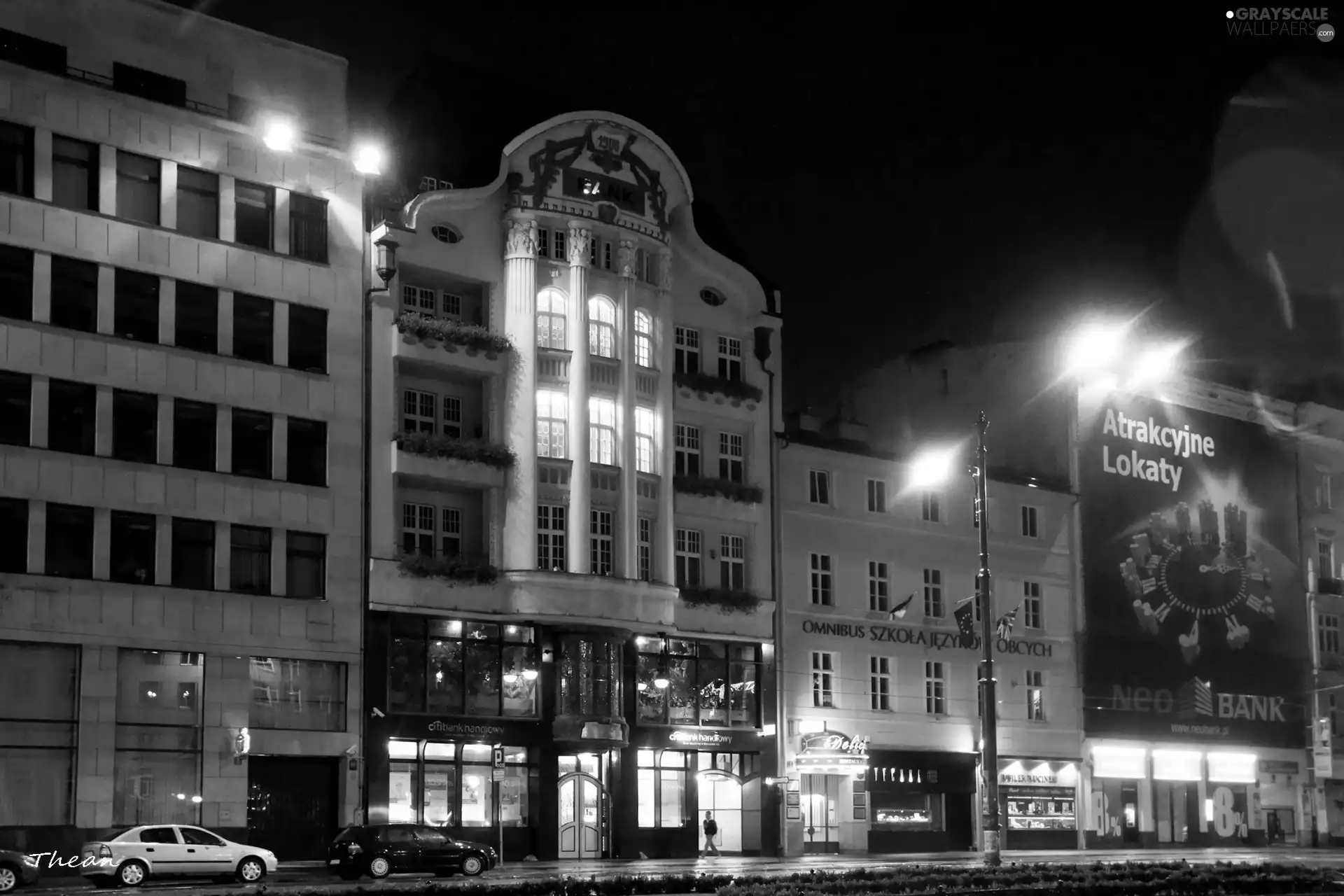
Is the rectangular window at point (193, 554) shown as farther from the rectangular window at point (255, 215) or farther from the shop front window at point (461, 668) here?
the rectangular window at point (255, 215)

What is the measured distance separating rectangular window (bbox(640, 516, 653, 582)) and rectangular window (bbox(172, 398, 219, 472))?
48.8 feet

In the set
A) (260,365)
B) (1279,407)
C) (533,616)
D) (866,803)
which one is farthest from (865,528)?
(1279,407)

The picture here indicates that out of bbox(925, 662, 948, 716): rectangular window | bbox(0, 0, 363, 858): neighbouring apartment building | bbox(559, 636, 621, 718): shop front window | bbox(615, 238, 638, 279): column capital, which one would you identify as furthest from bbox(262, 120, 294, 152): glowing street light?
bbox(925, 662, 948, 716): rectangular window

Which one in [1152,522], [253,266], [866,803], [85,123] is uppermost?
[85,123]

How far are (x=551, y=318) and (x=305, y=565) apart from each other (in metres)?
11.9

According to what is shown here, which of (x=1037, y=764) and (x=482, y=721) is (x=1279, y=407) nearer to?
(x=1037, y=764)

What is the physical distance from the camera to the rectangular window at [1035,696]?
2785 inches

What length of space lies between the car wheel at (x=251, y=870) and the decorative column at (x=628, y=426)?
1720cm

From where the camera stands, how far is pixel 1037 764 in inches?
2771

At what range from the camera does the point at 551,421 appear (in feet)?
186

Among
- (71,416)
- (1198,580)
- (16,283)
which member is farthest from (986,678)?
(1198,580)

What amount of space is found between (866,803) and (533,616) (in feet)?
52.3

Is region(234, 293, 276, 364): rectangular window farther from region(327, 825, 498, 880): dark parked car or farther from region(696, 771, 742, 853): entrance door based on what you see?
region(696, 771, 742, 853): entrance door

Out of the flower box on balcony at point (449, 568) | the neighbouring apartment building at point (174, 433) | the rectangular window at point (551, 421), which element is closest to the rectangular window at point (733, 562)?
the rectangular window at point (551, 421)
